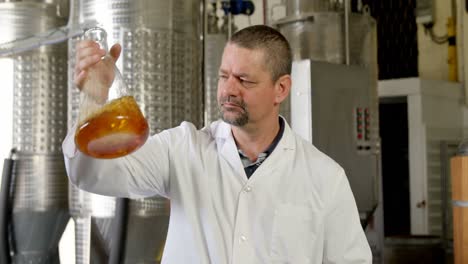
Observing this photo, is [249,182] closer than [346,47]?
Yes

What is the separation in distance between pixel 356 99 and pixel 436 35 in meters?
2.43

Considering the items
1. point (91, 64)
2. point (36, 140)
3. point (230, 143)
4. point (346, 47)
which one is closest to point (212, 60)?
point (346, 47)

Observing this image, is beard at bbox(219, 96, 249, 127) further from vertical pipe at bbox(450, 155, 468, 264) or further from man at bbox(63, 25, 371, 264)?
vertical pipe at bbox(450, 155, 468, 264)

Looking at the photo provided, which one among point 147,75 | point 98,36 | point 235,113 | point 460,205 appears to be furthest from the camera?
point 460,205

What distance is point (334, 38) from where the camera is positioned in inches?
122

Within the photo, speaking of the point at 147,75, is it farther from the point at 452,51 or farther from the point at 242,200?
the point at 452,51

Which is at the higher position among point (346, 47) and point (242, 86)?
point (346, 47)

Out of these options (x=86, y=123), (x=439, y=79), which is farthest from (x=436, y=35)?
(x=86, y=123)

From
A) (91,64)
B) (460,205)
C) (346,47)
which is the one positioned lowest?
(460,205)

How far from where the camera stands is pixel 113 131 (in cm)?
96

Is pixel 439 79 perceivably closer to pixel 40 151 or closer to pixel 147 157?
pixel 40 151

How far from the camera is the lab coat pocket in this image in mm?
1296

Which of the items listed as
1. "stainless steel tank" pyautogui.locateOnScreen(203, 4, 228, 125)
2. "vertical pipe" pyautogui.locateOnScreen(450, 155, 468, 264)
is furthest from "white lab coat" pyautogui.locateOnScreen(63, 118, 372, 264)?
"stainless steel tank" pyautogui.locateOnScreen(203, 4, 228, 125)

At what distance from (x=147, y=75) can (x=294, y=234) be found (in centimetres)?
98
